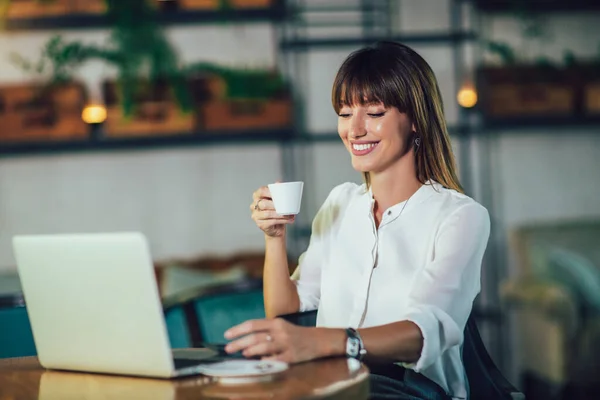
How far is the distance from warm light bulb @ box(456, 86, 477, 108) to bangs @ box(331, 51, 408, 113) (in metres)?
2.94

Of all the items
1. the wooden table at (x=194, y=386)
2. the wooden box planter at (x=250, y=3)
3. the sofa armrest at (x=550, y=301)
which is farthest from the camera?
the wooden box planter at (x=250, y=3)

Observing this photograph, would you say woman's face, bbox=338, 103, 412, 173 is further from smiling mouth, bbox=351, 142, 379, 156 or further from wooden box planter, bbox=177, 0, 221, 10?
wooden box planter, bbox=177, 0, 221, 10

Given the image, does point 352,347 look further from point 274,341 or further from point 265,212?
point 265,212

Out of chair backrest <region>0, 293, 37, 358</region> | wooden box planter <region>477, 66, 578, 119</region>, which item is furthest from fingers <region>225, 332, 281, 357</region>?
wooden box planter <region>477, 66, 578, 119</region>

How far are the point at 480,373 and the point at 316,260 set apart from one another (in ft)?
1.43

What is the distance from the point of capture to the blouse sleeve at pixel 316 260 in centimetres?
197

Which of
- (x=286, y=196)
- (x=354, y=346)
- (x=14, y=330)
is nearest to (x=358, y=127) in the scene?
(x=286, y=196)

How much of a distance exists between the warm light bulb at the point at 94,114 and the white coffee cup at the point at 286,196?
2.80 metres

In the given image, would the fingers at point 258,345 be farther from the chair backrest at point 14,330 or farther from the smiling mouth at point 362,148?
the chair backrest at point 14,330

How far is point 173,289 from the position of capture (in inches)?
156

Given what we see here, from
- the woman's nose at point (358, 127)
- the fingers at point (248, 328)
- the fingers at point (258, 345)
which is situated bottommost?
the fingers at point (258, 345)

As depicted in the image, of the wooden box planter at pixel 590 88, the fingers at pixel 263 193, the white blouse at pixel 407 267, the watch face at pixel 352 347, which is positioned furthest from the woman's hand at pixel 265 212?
the wooden box planter at pixel 590 88

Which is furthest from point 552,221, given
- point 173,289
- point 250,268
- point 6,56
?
point 6,56

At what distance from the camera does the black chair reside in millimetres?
1674
